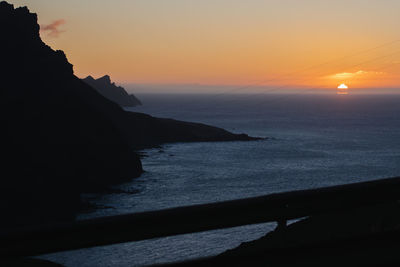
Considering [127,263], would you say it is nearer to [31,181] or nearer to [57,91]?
[31,181]

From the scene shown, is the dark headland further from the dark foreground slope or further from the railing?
the railing

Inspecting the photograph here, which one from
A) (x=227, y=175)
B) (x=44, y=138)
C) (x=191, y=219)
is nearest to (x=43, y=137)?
(x=44, y=138)

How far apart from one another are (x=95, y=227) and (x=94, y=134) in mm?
74072

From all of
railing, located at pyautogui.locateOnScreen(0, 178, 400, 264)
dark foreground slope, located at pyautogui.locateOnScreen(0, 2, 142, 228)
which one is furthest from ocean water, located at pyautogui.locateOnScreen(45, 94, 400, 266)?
railing, located at pyautogui.locateOnScreen(0, 178, 400, 264)

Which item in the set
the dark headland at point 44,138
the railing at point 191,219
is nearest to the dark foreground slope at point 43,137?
the dark headland at point 44,138

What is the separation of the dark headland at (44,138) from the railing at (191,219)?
50.2m

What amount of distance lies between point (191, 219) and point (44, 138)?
210 ft

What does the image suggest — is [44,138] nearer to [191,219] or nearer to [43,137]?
[43,137]

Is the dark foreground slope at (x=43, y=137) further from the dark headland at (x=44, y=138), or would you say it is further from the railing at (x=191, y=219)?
the railing at (x=191, y=219)

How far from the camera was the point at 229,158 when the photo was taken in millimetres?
103375

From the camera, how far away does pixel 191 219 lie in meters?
2.92

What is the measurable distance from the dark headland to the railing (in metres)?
50.2

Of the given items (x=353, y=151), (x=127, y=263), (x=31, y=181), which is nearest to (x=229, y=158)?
(x=353, y=151)

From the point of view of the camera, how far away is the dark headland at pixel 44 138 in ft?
178
